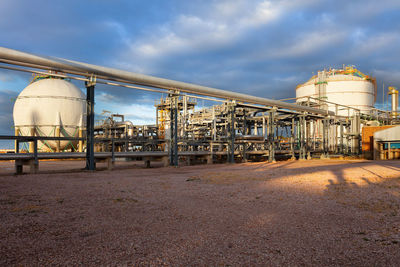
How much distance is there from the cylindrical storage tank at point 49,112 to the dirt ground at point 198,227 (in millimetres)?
21668

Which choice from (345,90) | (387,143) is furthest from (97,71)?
(345,90)

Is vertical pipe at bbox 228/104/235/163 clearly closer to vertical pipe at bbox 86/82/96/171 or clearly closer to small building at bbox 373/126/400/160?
vertical pipe at bbox 86/82/96/171

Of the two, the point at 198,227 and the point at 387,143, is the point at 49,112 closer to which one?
the point at 198,227

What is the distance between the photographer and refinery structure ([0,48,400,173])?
11.6 meters

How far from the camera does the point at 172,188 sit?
7.06 m

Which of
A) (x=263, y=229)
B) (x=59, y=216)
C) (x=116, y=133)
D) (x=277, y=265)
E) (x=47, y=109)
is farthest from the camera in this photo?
(x=116, y=133)

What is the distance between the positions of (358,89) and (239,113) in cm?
1985

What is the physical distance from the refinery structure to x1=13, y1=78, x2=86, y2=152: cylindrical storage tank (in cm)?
9

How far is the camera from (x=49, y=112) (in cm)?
2616

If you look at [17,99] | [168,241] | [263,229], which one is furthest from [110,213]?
[17,99]

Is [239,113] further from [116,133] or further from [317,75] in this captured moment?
[317,75]

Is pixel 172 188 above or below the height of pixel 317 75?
below

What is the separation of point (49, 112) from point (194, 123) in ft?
43.7

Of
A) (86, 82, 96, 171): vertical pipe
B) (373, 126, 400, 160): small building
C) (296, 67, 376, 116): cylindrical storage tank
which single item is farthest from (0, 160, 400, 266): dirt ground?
(296, 67, 376, 116): cylindrical storage tank
